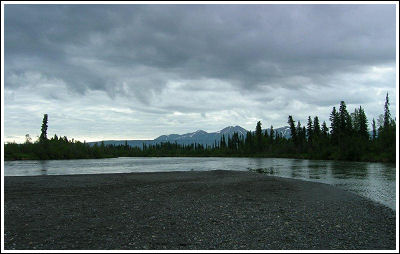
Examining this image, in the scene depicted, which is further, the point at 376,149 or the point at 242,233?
the point at 376,149

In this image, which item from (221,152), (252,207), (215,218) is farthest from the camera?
(221,152)

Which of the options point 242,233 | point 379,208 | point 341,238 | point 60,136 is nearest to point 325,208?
point 379,208

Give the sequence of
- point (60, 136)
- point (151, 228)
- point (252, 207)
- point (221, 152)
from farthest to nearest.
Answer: point (221, 152)
point (60, 136)
point (252, 207)
point (151, 228)

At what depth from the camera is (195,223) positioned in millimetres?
12812

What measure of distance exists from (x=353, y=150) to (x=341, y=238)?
93.0 metres

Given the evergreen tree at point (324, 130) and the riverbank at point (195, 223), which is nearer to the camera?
the riverbank at point (195, 223)

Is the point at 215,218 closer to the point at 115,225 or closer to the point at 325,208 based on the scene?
the point at 115,225

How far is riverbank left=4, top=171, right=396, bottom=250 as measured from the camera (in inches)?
400

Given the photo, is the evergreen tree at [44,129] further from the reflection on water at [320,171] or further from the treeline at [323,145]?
the reflection on water at [320,171]

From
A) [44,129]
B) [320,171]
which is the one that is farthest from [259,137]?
[320,171]

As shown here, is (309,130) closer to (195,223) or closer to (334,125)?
(334,125)

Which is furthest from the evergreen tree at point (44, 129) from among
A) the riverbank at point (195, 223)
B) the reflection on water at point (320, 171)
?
the riverbank at point (195, 223)

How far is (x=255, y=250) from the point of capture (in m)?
9.51

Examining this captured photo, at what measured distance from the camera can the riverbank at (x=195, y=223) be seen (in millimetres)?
10164
